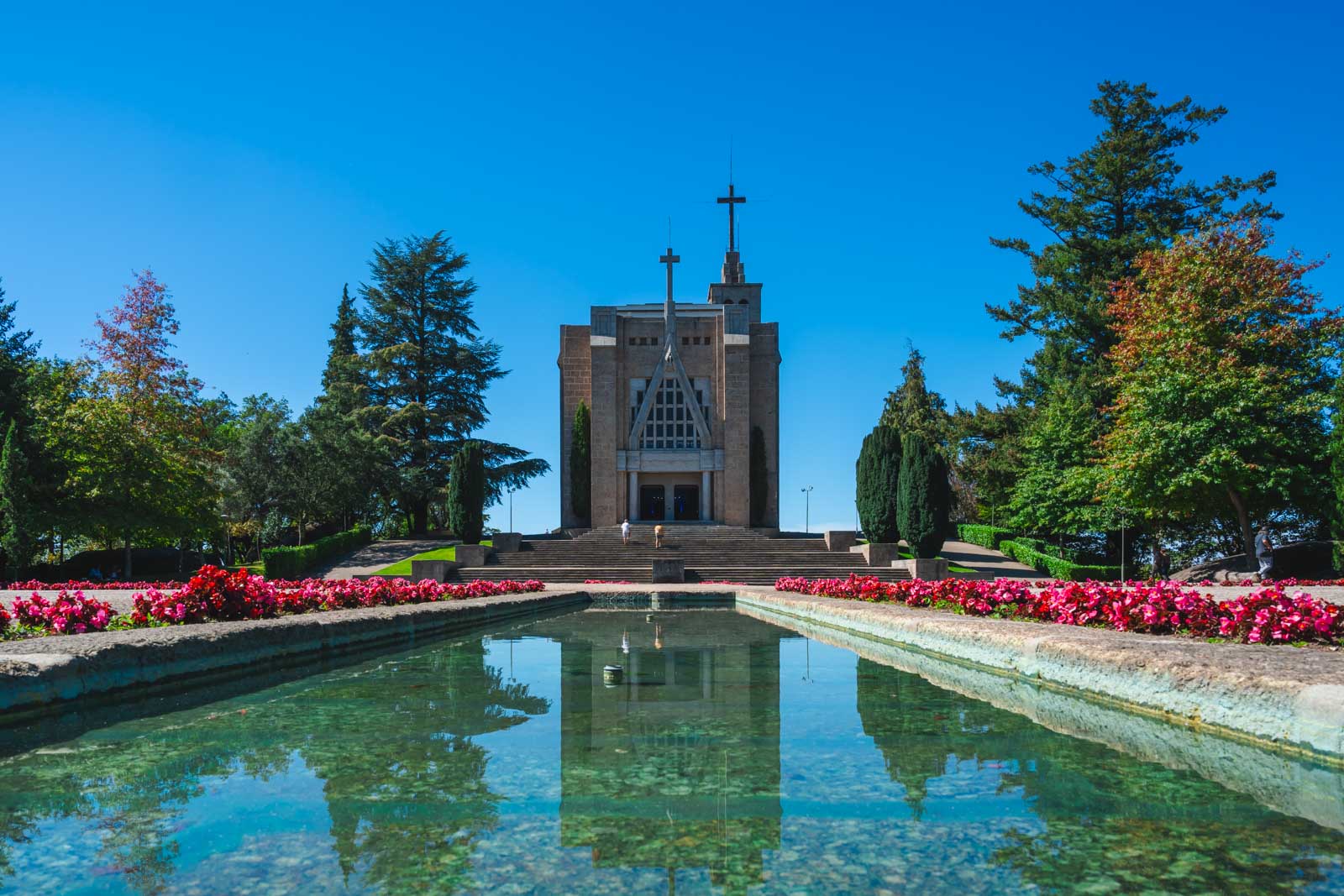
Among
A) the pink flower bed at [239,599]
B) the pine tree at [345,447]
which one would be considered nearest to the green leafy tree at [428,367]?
the pine tree at [345,447]

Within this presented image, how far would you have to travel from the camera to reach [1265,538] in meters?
21.1

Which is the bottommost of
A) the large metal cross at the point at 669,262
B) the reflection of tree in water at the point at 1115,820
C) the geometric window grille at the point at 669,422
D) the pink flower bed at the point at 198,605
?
the reflection of tree in water at the point at 1115,820

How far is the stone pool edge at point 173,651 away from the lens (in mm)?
5203

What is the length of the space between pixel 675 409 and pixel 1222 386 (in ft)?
67.1

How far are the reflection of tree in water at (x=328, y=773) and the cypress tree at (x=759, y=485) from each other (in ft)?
109

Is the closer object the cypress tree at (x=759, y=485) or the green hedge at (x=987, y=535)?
the green hedge at (x=987, y=535)

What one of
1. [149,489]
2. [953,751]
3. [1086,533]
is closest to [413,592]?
[953,751]

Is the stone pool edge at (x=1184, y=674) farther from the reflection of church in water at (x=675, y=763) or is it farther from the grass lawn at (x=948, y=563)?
the grass lawn at (x=948, y=563)

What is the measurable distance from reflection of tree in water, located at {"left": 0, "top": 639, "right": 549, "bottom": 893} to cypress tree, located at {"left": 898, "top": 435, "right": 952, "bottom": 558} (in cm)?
2302

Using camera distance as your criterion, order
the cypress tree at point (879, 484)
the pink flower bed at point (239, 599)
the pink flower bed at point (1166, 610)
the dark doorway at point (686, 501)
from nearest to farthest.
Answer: the pink flower bed at point (1166, 610) < the pink flower bed at point (239, 599) < the cypress tree at point (879, 484) < the dark doorway at point (686, 501)

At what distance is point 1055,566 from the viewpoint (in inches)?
1103

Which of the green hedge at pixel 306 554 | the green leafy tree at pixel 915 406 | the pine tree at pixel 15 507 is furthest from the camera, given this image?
the green leafy tree at pixel 915 406

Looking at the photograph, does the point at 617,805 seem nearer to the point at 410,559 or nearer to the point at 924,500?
the point at 924,500

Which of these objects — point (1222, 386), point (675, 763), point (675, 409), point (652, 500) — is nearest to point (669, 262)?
point (675, 409)
